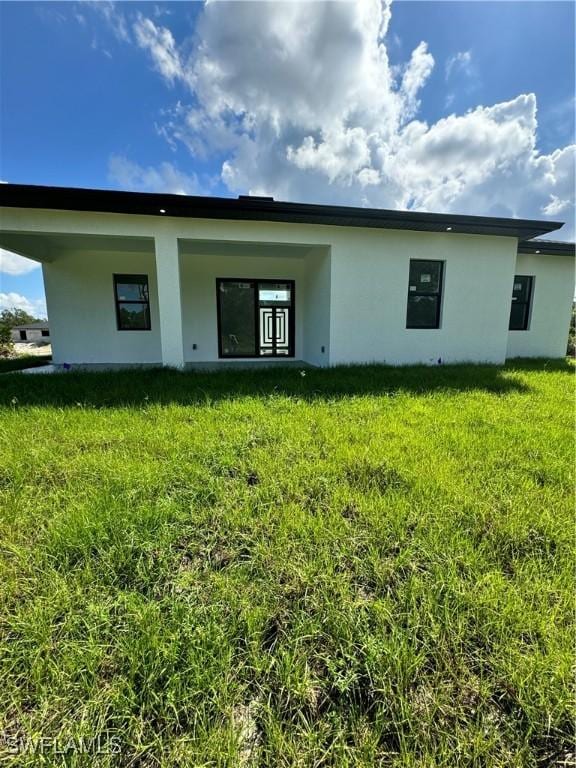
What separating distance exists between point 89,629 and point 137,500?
930 millimetres

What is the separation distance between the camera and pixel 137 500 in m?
2.26

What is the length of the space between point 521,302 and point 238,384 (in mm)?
8837

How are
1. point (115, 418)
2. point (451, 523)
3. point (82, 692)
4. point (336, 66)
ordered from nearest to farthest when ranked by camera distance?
point (82, 692), point (451, 523), point (115, 418), point (336, 66)

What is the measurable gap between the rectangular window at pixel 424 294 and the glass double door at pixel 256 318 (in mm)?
3357

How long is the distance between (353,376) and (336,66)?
6.64m

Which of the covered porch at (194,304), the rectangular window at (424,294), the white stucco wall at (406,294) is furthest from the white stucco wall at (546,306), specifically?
the covered porch at (194,304)

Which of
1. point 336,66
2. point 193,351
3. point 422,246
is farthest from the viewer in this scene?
point 193,351

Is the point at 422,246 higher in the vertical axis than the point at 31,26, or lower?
lower

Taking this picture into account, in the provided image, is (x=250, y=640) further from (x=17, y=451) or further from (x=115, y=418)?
(x=115, y=418)

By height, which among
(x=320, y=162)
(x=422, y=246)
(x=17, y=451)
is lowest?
(x=17, y=451)

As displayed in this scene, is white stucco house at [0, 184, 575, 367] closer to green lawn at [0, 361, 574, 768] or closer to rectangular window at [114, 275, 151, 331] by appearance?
rectangular window at [114, 275, 151, 331]

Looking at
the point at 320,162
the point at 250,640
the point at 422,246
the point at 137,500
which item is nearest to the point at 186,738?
the point at 250,640

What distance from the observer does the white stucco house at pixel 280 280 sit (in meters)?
5.93

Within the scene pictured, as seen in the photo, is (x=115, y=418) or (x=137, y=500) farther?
(x=115, y=418)
